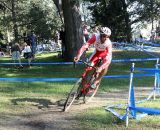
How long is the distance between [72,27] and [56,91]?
961 centimetres

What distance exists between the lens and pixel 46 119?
9.26 m

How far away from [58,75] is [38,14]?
3094 cm

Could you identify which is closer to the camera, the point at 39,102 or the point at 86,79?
the point at 86,79

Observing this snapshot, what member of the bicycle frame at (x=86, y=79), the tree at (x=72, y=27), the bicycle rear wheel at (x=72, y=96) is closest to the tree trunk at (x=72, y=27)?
the tree at (x=72, y=27)

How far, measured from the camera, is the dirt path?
28.3 ft

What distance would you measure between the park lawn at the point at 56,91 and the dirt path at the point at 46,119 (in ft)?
0.79

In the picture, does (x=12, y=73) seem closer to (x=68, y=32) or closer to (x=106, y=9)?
(x=68, y=32)

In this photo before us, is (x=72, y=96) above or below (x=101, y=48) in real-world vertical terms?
below

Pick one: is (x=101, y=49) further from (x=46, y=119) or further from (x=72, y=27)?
(x=72, y=27)

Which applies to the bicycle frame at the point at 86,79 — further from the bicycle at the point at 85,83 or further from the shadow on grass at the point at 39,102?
the shadow on grass at the point at 39,102

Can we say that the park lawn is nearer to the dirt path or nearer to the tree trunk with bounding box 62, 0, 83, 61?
the dirt path

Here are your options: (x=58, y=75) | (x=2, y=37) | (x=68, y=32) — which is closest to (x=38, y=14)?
(x=2, y=37)

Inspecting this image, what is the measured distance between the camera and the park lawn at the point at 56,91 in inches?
346

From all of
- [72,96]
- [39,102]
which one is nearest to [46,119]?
[72,96]
